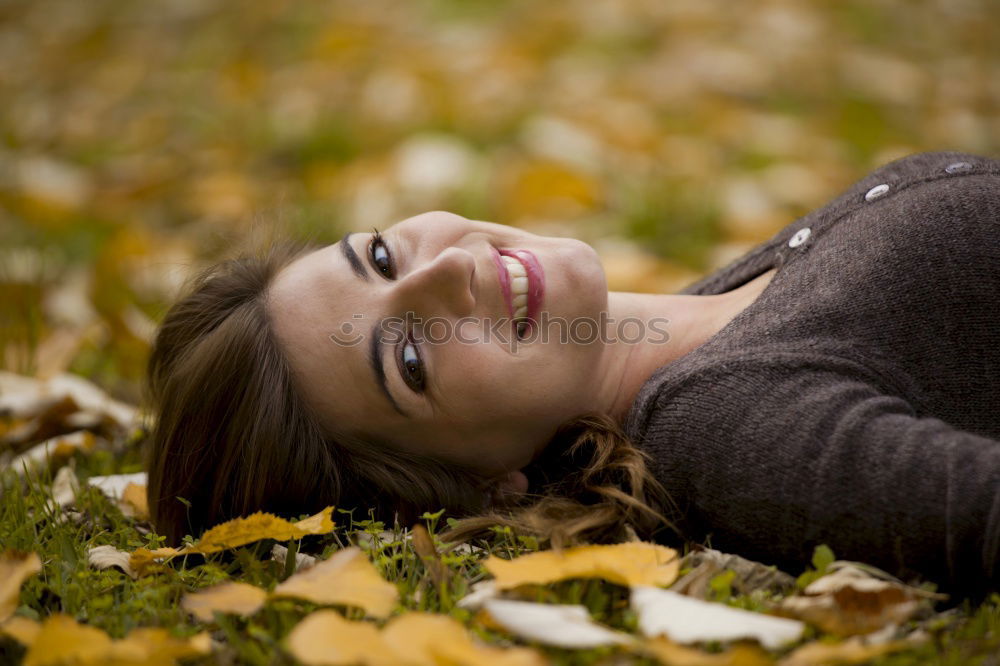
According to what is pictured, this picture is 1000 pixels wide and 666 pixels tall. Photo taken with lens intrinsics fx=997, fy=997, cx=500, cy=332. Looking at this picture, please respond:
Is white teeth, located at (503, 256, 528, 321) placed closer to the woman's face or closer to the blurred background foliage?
the woman's face

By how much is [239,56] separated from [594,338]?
413 centimetres

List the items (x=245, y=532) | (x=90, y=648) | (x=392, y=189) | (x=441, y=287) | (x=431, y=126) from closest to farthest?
1. (x=90, y=648)
2. (x=245, y=532)
3. (x=441, y=287)
4. (x=392, y=189)
5. (x=431, y=126)

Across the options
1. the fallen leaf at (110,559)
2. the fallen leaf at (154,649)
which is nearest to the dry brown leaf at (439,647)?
the fallen leaf at (154,649)

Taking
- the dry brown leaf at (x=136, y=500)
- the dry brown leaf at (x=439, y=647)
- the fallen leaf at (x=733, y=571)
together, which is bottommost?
the dry brown leaf at (x=136, y=500)

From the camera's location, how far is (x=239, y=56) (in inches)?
209

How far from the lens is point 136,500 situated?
6.28ft

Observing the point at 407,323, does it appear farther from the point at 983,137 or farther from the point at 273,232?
the point at 983,137

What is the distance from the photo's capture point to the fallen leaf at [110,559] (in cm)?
152

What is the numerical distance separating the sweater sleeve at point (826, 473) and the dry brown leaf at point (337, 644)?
654 mm

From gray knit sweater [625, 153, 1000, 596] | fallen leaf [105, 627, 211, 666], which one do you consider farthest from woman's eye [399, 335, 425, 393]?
fallen leaf [105, 627, 211, 666]

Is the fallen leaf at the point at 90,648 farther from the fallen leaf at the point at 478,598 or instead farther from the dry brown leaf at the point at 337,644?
the fallen leaf at the point at 478,598

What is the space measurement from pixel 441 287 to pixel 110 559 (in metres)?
0.68

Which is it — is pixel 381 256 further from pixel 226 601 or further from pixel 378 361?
pixel 226 601

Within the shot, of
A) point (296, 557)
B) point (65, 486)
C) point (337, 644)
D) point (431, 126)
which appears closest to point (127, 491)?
point (65, 486)
